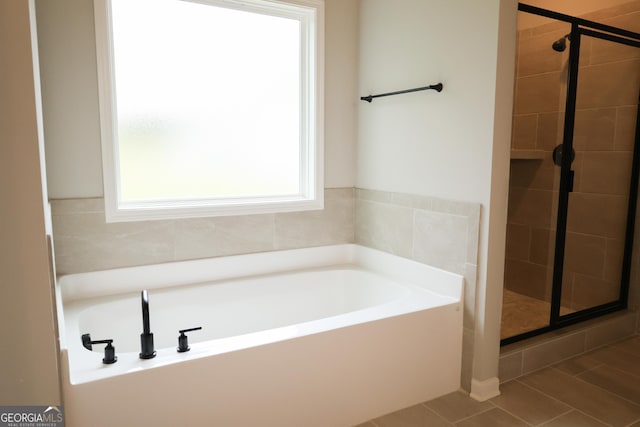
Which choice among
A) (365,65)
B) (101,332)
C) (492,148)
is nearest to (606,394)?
(492,148)

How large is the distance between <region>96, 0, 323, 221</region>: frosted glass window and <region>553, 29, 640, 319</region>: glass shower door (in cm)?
168

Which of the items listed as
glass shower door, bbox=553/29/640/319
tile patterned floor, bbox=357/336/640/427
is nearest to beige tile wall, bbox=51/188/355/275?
tile patterned floor, bbox=357/336/640/427

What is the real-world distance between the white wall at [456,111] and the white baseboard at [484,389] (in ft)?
0.07

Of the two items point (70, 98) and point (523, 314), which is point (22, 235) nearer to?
point (70, 98)

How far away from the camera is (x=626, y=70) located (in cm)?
290

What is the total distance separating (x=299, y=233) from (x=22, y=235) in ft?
5.94

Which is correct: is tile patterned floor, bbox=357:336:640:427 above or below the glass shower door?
below

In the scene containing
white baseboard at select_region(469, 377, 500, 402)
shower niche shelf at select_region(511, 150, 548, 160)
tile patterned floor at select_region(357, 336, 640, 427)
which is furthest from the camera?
shower niche shelf at select_region(511, 150, 548, 160)

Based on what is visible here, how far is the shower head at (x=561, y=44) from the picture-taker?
2726 mm

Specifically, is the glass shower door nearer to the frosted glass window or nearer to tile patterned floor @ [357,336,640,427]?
tile patterned floor @ [357,336,640,427]

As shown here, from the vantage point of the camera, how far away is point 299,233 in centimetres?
303

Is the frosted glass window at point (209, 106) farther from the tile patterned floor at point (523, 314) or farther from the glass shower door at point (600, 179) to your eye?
the glass shower door at point (600, 179)

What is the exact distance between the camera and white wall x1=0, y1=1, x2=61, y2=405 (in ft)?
4.40

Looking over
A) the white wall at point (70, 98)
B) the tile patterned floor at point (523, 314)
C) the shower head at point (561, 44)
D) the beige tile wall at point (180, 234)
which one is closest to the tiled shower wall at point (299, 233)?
the beige tile wall at point (180, 234)
